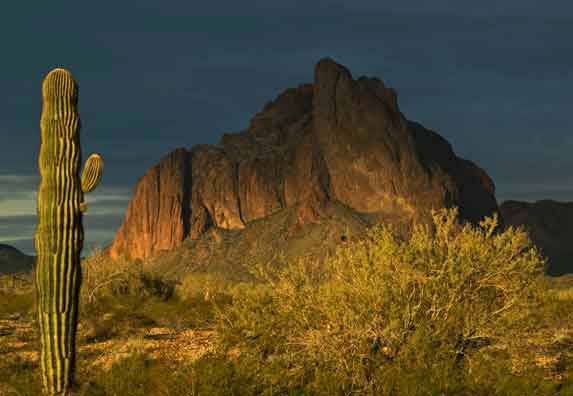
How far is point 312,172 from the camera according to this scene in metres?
144

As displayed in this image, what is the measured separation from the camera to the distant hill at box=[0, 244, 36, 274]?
136 m

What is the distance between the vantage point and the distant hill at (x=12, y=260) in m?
136

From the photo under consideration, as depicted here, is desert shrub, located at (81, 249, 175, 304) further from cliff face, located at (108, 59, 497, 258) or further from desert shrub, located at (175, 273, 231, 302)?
cliff face, located at (108, 59, 497, 258)

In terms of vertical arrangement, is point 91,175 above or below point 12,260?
above

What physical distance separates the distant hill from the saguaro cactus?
122714mm

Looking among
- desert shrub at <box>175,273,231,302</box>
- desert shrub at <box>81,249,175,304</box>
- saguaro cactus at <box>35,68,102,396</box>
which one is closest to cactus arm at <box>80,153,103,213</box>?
saguaro cactus at <box>35,68,102,396</box>

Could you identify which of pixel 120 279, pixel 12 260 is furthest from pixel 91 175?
pixel 12 260

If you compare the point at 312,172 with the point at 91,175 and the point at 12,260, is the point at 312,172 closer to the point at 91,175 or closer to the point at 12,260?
the point at 12,260

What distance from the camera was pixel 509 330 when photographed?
45.4 feet

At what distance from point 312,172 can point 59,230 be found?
13121cm

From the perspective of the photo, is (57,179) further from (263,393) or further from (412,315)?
(412,315)

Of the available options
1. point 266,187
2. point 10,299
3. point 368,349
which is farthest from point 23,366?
point 266,187

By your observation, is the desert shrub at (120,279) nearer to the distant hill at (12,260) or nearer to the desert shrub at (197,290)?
the desert shrub at (197,290)

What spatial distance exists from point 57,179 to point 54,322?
2685mm
